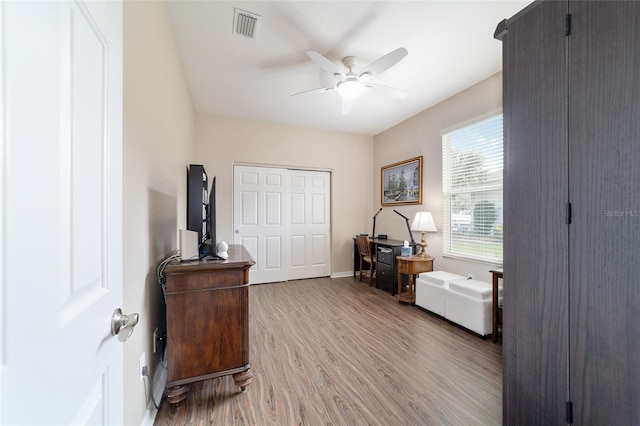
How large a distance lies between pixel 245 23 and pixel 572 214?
8.47ft

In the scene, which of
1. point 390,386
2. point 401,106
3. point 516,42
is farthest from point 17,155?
point 401,106

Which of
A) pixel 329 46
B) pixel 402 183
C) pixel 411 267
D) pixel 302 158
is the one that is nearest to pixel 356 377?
pixel 411 267

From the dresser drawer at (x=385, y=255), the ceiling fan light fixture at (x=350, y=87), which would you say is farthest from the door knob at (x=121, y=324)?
the dresser drawer at (x=385, y=255)

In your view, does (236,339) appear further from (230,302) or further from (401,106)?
(401,106)

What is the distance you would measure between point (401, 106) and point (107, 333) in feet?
13.4

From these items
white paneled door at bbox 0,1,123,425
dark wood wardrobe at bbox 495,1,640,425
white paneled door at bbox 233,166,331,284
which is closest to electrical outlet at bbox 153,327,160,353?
white paneled door at bbox 0,1,123,425

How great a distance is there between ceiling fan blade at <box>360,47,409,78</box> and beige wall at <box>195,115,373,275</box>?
7.46ft

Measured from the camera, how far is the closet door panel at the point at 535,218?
1.10 metres

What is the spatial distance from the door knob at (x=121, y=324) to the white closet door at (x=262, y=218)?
381 centimetres

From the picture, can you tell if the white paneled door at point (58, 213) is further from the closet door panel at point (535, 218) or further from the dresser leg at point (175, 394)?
the closet door panel at point (535, 218)

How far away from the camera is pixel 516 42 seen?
127 cm

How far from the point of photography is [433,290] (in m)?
3.05

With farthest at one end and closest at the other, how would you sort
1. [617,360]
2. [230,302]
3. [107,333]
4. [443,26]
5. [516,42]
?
[443,26], [230,302], [516,42], [617,360], [107,333]

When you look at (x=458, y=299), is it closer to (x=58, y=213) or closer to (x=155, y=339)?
(x=155, y=339)
